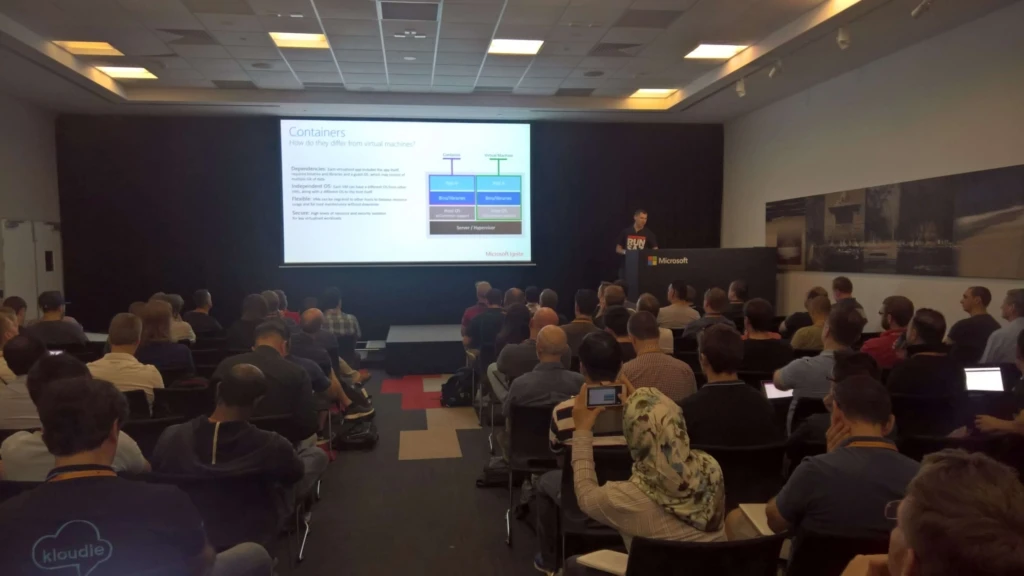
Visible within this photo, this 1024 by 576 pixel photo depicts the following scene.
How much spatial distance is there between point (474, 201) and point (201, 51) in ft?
14.0

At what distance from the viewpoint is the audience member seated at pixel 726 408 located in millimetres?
2688

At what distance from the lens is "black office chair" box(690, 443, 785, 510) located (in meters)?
2.50

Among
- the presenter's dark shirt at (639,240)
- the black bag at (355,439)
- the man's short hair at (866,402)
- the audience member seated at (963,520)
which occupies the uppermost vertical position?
the presenter's dark shirt at (639,240)

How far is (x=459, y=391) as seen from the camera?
6812mm

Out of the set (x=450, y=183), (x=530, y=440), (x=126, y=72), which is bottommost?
(x=530, y=440)

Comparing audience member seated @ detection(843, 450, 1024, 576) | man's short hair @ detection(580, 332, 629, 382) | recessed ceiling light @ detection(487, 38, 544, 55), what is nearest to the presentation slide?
recessed ceiling light @ detection(487, 38, 544, 55)

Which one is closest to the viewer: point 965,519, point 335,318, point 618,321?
point 965,519

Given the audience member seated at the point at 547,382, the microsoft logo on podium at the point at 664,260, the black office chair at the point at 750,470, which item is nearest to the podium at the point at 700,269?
the microsoft logo on podium at the point at 664,260

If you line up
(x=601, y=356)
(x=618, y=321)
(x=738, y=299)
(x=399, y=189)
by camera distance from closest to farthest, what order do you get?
1. (x=601, y=356)
2. (x=618, y=321)
3. (x=738, y=299)
4. (x=399, y=189)

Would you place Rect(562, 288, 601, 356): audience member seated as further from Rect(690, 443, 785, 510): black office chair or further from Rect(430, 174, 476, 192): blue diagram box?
Rect(430, 174, 476, 192): blue diagram box

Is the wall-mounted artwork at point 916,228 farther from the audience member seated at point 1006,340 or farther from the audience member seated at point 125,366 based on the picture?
the audience member seated at point 125,366

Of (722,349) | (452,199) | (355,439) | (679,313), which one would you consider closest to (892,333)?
(679,313)

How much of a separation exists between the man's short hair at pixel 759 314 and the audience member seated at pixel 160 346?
3776 mm

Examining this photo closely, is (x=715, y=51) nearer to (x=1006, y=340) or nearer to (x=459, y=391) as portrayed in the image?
(x=1006, y=340)
